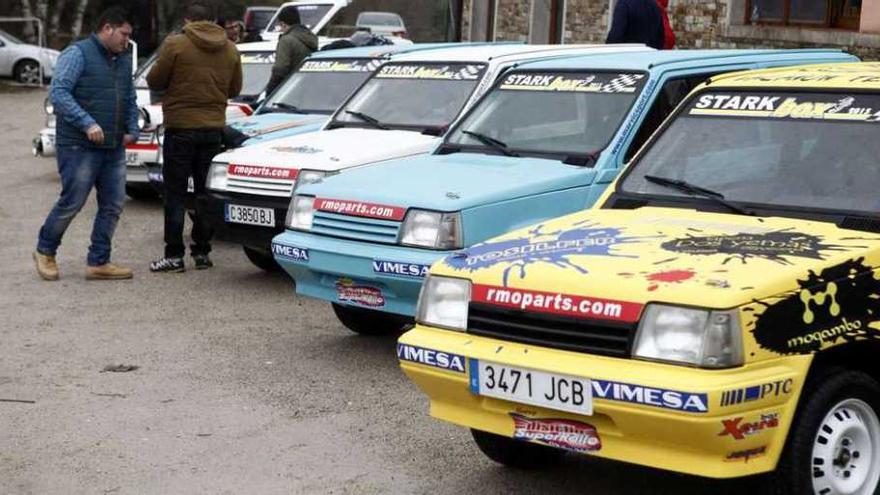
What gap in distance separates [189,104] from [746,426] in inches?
264

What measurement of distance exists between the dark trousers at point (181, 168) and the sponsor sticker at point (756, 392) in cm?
648

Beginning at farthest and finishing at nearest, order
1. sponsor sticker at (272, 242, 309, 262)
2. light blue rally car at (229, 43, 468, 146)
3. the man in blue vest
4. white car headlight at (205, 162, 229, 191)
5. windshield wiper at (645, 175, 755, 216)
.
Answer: light blue rally car at (229, 43, 468, 146)
white car headlight at (205, 162, 229, 191)
the man in blue vest
sponsor sticker at (272, 242, 309, 262)
windshield wiper at (645, 175, 755, 216)

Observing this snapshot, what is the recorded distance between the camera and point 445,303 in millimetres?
5219

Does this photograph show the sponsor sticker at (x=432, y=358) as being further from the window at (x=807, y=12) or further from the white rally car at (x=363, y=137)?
the window at (x=807, y=12)

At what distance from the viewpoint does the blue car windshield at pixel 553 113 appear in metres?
8.10

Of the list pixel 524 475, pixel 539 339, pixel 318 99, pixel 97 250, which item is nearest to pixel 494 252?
pixel 539 339

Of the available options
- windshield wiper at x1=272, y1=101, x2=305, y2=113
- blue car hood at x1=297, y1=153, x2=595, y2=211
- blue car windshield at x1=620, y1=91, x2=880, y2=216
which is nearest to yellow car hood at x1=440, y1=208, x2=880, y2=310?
blue car windshield at x1=620, y1=91, x2=880, y2=216

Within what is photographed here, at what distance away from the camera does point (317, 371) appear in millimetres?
7508

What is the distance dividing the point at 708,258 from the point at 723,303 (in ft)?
1.44

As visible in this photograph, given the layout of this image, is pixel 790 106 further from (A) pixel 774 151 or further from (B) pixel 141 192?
(B) pixel 141 192

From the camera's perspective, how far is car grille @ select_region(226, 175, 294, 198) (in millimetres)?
9453

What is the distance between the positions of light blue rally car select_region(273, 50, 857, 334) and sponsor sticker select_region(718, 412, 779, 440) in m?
2.90

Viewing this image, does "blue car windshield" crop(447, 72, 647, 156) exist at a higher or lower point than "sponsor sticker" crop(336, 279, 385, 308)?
higher

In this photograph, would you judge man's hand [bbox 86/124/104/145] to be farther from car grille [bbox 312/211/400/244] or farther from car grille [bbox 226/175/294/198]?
car grille [bbox 312/211/400/244]
